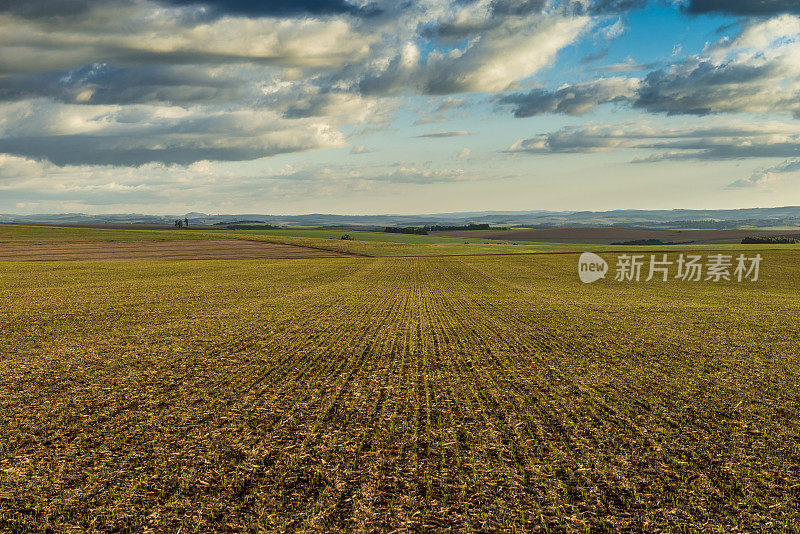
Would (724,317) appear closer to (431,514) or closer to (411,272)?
(431,514)

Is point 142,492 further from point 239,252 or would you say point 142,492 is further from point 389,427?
point 239,252

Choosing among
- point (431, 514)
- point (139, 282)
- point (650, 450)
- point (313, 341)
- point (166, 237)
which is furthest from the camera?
point (166, 237)

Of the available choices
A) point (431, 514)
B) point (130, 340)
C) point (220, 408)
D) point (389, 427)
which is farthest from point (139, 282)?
point (431, 514)

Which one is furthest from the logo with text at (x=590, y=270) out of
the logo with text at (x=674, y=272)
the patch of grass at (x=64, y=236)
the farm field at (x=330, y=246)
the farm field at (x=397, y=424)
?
the patch of grass at (x=64, y=236)

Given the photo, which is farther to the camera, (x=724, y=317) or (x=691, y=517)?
(x=724, y=317)

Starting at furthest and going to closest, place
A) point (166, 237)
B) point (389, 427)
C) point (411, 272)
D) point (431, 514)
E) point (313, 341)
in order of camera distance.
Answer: point (166, 237), point (411, 272), point (313, 341), point (389, 427), point (431, 514)

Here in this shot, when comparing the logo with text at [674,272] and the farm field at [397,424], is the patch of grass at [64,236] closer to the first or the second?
the logo with text at [674,272]

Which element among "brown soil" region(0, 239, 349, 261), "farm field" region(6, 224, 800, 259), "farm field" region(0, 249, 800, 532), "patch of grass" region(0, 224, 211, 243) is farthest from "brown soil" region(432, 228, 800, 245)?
"farm field" region(0, 249, 800, 532)
